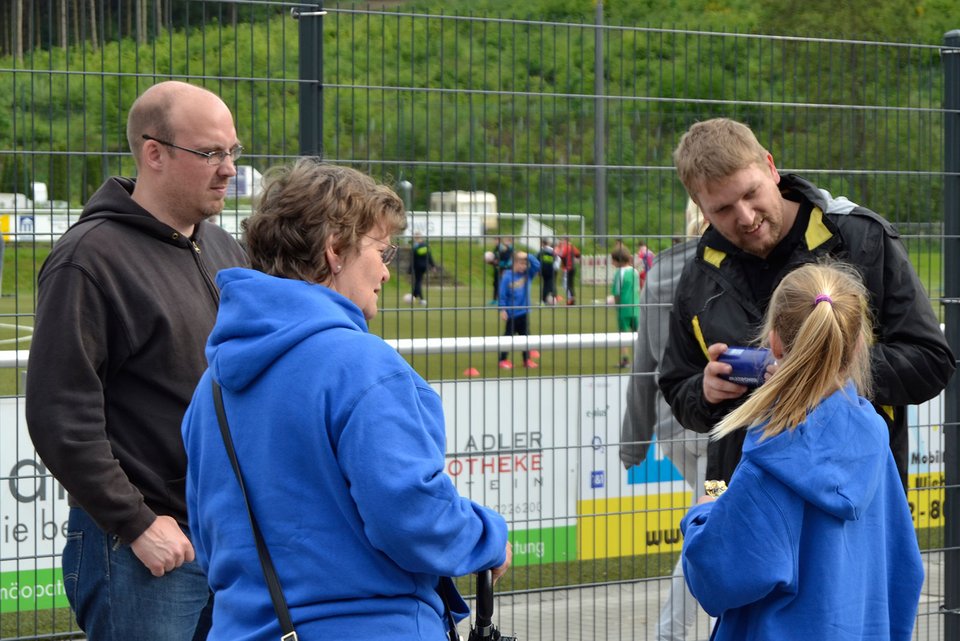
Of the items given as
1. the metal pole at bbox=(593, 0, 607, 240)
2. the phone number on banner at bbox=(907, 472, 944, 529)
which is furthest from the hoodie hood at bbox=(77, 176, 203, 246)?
the phone number on banner at bbox=(907, 472, 944, 529)

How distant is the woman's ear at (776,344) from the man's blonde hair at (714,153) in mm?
672

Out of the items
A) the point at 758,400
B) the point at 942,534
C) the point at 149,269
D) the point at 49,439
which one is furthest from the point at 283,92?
the point at 942,534

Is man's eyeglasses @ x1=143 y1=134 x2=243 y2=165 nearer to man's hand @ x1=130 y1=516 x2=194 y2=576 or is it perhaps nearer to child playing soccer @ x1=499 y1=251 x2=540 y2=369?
man's hand @ x1=130 y1=516 x2=194 y2=576

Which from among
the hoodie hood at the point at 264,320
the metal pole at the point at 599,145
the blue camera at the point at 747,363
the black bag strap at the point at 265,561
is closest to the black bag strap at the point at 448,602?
the black bag strap at the point at 265,561

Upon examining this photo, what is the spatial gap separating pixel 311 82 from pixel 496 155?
69cm

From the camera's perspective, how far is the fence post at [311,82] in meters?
4.20

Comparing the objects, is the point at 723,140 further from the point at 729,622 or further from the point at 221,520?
the point at 221,520

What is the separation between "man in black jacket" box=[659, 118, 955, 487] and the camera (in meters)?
3.45

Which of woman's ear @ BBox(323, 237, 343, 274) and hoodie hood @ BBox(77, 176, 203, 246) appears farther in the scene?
hoodie hood @ BBox(77, 176, 203, 246)

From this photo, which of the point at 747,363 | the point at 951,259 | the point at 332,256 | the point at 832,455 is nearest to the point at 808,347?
the point at 832,455

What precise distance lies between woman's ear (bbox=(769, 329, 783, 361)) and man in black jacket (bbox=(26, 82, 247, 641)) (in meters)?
1.34

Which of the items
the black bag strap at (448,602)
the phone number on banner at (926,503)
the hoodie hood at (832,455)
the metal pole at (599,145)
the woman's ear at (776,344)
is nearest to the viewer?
the black bag strap at (448,602)

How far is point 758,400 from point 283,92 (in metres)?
2.08

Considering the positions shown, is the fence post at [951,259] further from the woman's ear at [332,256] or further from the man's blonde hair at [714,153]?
the woman's ear at [332,256]
